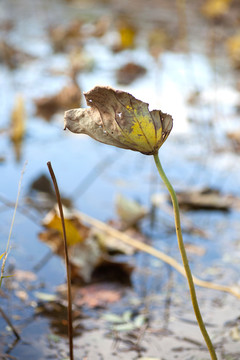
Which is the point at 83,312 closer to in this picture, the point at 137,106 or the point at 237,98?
the point at 137,106

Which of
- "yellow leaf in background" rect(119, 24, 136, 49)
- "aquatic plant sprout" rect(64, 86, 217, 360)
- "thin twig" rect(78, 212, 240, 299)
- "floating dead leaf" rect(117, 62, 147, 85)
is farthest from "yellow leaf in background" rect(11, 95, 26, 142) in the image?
"yellow leaf in background" rect(119, 24, 136, 49)

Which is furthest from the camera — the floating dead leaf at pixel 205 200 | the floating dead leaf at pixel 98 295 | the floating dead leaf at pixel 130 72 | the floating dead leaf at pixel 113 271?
the floating dead leaf at pixel 130 72

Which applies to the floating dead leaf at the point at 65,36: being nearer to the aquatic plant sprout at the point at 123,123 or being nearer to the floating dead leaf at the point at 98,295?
the floating dead leaf at the point at 98,295

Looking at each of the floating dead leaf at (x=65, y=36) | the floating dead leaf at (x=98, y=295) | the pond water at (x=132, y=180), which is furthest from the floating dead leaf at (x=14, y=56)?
the floating dead leaf at (x=98, y=295)

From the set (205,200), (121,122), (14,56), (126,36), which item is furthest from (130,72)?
(121,122)

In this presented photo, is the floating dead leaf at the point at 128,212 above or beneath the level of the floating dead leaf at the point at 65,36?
beneath

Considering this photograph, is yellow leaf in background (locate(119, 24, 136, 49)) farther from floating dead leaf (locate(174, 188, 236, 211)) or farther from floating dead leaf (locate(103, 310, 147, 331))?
floating dead leaf (locate(103, 310, 147, 331))

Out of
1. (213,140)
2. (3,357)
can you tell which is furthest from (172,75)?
(3,357)
